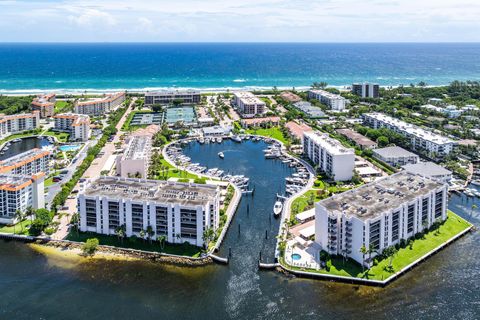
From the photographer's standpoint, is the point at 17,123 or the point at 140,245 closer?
the point at 140,245

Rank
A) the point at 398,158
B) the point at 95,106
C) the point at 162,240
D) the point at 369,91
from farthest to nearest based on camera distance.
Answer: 1. the point at 369,91
2. the point at 95,106
3. the point at 398,158
4. the point at 162,240

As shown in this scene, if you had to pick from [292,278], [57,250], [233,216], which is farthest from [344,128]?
[57,250]

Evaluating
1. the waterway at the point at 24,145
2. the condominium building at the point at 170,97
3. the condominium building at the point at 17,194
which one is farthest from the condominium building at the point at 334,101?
the condominium building at the point at 17,194

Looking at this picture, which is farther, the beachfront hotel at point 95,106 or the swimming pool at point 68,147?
the beachfront hotel at point 95,106

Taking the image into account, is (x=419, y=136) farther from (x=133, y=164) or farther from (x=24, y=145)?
(x=24, y=145)

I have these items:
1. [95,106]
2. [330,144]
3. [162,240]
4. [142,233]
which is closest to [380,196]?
[330,144]

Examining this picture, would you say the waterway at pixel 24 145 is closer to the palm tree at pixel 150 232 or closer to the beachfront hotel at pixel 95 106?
the beachfront hotel at pixel 95 106

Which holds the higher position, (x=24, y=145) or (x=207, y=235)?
(x=24, y=145)
